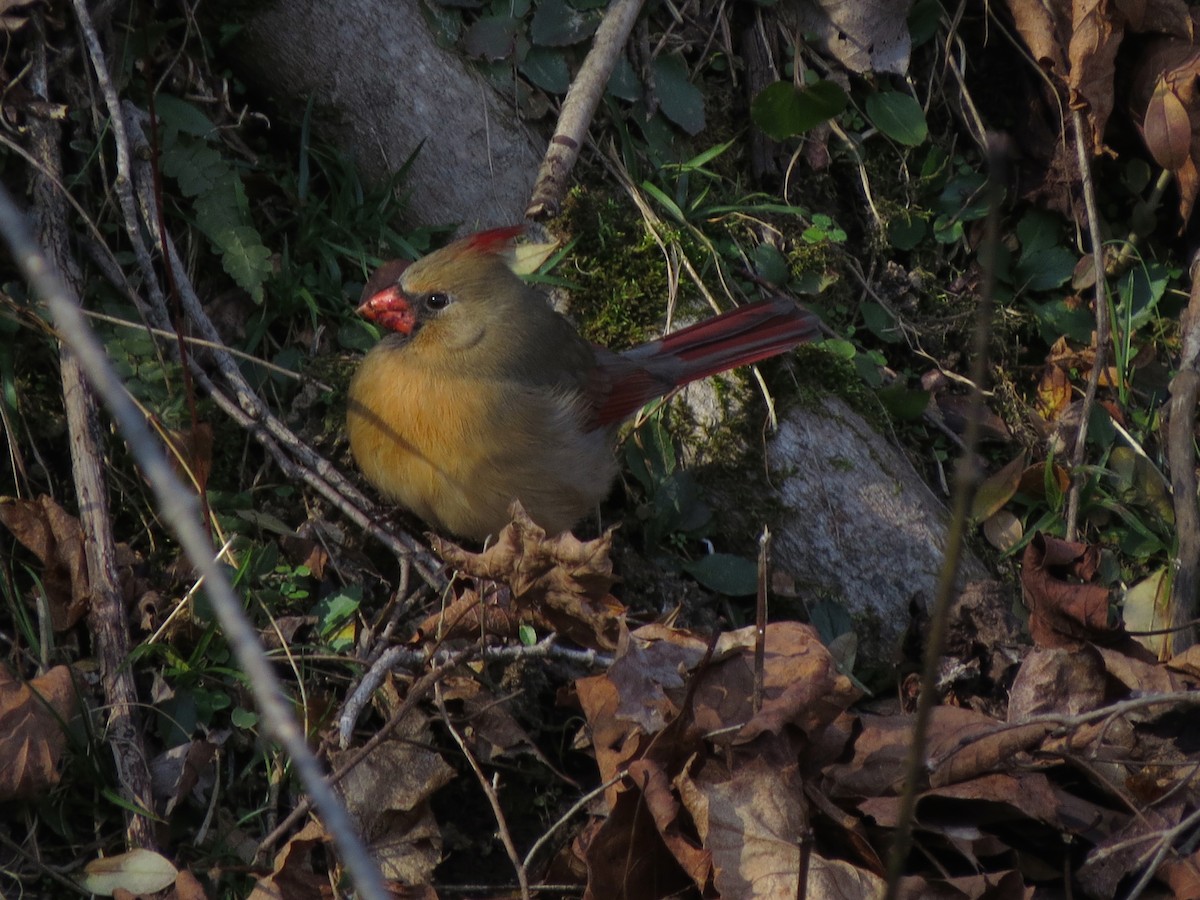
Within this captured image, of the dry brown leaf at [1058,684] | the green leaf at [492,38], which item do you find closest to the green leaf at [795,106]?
the green leaf at [492,38]

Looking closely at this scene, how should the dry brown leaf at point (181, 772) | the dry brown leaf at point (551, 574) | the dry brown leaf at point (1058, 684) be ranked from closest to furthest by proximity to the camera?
1. the dry brown leaf at point (181, 772)
2. the dry brown leaf at point (551, 574)
3. the dry brown leaf at point (1058, 684)

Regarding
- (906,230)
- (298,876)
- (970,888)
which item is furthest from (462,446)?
(906,230)

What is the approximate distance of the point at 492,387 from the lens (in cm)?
397

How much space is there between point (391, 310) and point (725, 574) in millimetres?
1303

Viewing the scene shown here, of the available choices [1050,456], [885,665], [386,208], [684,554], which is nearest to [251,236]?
[386,208]

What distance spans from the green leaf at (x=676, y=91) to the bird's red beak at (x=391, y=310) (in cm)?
140

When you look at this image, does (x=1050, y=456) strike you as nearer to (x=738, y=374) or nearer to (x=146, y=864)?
(x=738, y=374)

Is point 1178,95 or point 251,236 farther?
point 1178,95

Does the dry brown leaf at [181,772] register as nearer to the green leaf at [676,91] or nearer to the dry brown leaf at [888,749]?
the dry brown leaf at [888,749]

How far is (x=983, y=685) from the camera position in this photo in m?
3.64

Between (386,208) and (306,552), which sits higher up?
(386,208)

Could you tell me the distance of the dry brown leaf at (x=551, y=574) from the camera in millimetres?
3311

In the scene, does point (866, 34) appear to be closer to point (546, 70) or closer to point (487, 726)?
point (546, 70)

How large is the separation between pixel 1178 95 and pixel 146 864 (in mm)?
4234
